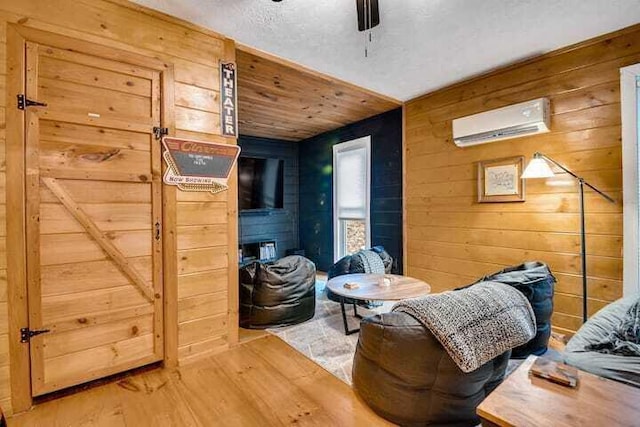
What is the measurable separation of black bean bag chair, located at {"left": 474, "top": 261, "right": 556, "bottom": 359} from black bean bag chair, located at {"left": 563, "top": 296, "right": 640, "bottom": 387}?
28 cm

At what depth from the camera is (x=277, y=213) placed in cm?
588

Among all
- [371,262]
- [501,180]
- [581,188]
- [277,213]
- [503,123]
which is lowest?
[371,262]

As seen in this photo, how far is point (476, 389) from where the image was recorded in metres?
1.58

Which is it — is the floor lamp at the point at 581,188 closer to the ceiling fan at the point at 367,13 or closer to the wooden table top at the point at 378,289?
the wooden table top at the point at 378,289

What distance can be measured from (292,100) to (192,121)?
178 centimetres

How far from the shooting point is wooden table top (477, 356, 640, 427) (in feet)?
3.21

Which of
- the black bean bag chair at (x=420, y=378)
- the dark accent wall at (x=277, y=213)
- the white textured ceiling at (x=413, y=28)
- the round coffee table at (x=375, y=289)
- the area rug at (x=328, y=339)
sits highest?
the white textured ceiling at (x=413, y=28)

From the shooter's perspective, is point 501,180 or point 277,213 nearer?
point 501,180

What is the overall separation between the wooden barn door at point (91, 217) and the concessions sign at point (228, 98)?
18.7 inches

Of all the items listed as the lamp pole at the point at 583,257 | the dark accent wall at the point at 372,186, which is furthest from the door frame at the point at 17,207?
the lamp pole at the point at 583,257

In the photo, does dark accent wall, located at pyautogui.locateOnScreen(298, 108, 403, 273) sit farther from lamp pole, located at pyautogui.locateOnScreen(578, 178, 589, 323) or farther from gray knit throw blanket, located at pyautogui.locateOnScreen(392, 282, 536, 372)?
gray knit throw blanket, located at pyautogui.locateOnScreen(392, 282, 536, 372)

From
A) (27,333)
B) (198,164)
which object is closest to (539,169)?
(198,164)

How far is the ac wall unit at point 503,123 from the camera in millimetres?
2785

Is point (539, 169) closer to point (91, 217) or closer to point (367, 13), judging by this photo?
point (367, 13)
